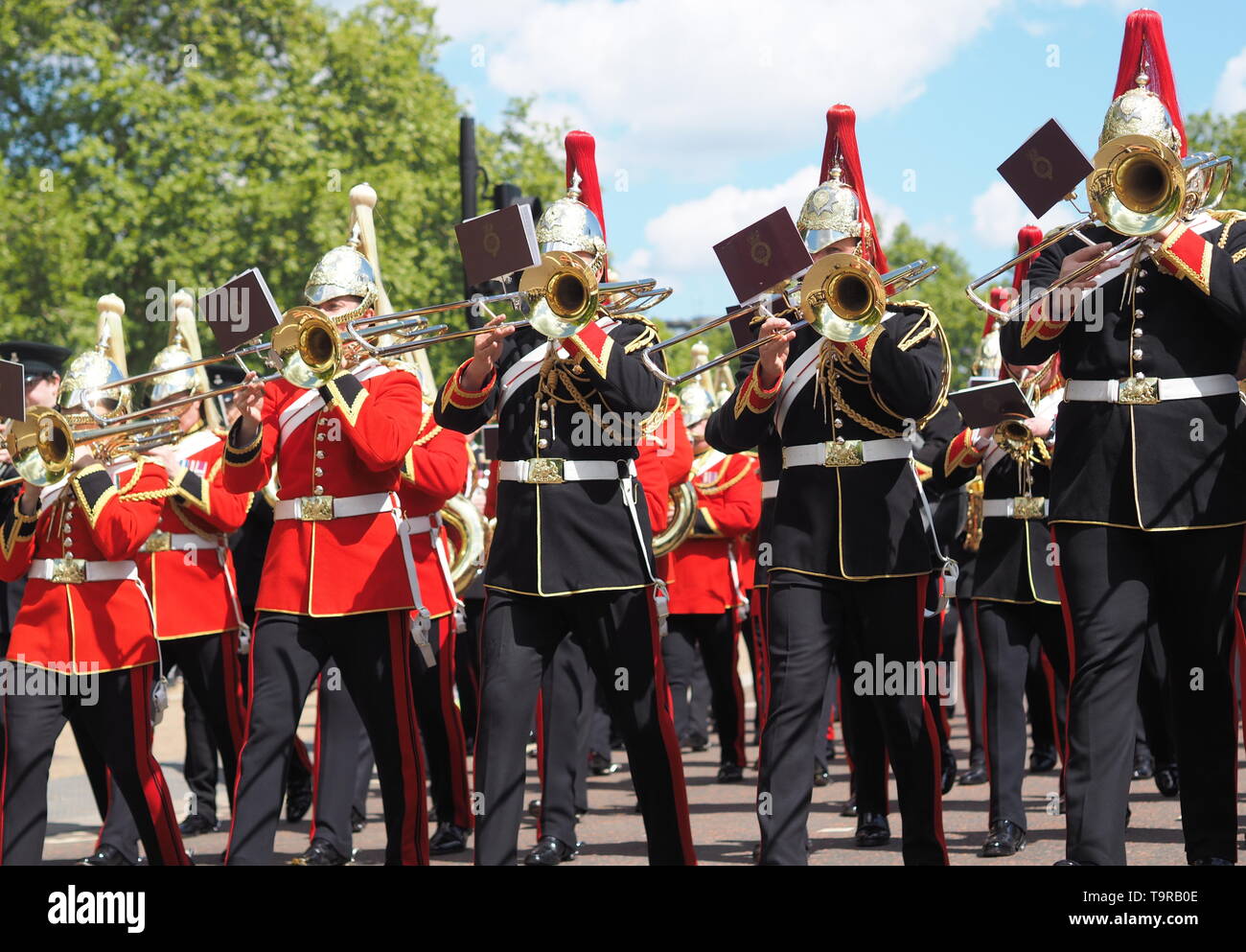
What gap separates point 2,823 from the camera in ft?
21.8

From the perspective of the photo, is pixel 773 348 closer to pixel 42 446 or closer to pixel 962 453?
pixel 962 453

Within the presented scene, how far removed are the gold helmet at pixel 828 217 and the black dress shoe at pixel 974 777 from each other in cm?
491

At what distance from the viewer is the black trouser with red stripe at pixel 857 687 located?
5.85m

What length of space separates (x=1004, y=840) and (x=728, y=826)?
1.73 meters

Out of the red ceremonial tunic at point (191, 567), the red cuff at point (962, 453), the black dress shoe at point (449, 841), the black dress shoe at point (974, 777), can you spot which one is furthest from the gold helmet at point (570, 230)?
the black dress shoe at point (974, 777)

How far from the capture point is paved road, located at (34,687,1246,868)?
7562 mm

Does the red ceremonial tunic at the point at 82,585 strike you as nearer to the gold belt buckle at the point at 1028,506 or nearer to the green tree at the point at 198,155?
the gold belt buckle at the point at 1028,506

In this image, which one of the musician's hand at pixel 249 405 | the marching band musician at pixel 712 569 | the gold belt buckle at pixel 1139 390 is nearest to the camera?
the gold belt buckle at pixel 1139 390

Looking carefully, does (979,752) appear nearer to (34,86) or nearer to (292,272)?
(292,272)

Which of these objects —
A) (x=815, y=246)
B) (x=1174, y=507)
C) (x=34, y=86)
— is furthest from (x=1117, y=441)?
(x=34, y=86)

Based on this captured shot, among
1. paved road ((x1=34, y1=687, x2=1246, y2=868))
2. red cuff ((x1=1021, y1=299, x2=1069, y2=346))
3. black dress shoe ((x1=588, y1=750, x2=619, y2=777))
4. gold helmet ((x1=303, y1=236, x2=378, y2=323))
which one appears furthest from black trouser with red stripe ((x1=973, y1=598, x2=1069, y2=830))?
black dress shoe ((x1=588, y1=750, x2=619, y2=777))

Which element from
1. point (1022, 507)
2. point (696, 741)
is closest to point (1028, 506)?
point (1022, 507)

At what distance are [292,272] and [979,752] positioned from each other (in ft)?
58.8
